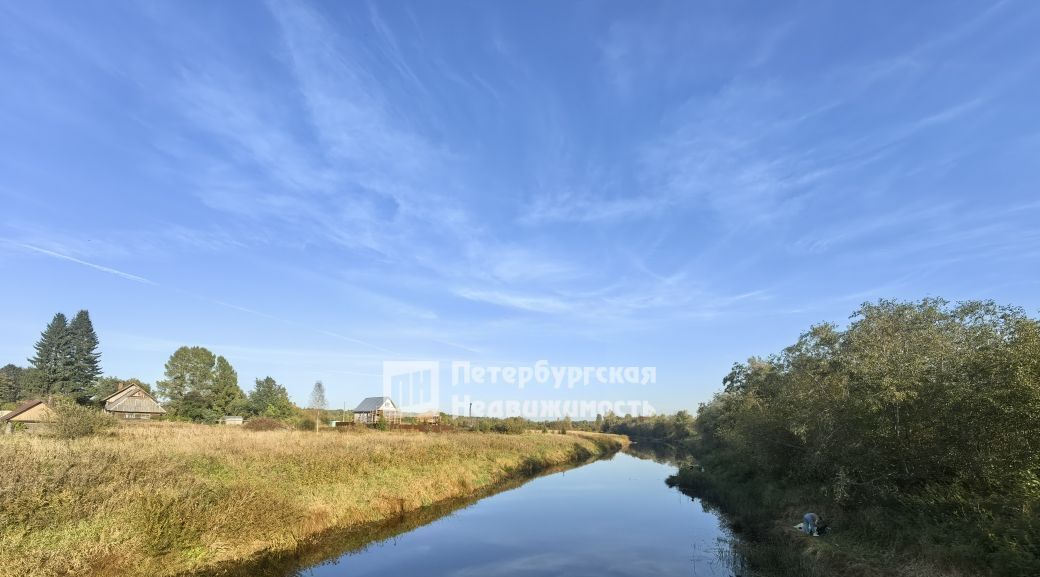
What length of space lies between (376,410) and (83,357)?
6133cm

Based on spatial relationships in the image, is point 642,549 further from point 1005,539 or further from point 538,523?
point 1005,539

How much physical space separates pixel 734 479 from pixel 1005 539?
80.4ft

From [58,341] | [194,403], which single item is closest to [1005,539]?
[194,403]

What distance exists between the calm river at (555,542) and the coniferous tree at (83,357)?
9528 cm

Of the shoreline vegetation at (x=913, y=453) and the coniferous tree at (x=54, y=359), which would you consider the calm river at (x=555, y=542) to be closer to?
the shoreline vegetation at (x=913, y=453)

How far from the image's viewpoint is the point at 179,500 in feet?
51.4

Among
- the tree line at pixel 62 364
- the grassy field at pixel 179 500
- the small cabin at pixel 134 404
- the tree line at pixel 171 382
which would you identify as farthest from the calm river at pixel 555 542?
the tree line at pixel 62 364

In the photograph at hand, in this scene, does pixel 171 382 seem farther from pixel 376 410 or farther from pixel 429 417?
pixel 429 417

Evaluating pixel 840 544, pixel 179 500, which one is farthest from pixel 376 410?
pixel 840 544

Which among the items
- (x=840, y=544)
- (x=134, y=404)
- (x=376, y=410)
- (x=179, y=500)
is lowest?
(x=376, y=410)

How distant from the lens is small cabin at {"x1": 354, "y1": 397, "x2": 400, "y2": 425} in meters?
89.3

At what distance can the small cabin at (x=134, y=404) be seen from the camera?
2805 inches

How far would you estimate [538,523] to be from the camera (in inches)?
1014

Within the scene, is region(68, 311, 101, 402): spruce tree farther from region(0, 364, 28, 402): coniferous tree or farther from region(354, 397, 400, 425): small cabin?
region(354, 397, 400, 425): small cabin
